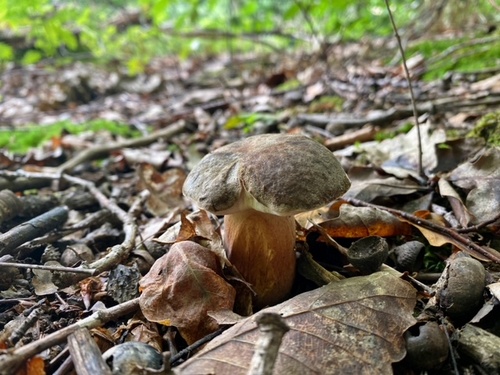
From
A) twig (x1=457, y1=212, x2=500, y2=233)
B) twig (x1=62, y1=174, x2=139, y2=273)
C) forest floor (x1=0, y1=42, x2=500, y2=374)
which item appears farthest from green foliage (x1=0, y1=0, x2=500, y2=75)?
twig (x1=457, y1=212, x2=500, y2=233)

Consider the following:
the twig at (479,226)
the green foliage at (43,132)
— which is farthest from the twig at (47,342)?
the green foliage at (43,132)

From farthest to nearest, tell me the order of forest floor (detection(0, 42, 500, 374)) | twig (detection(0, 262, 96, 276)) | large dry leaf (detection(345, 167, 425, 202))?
large dry leaf (detection(345, 167, 425, 202)), twig (detection(0, 262, 96, 276)), forest floor (detection(0, 42, 500, 374))


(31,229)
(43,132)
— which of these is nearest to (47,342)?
(31,229)

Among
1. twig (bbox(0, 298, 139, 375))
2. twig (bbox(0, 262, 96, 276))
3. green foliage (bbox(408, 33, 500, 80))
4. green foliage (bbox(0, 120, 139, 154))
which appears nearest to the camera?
twig (bbox(0, 298, 139, 375))

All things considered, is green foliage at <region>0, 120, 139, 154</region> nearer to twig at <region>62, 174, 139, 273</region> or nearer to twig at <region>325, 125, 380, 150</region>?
twig at <region>62, 174, 139, 273</region>

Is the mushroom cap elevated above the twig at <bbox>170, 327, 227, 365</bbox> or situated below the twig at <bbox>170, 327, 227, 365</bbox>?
above

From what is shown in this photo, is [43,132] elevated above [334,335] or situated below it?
above

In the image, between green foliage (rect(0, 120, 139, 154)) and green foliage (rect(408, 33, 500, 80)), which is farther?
green foliage (rect(0, 120, 139, 154))

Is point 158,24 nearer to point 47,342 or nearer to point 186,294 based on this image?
point 186,294
